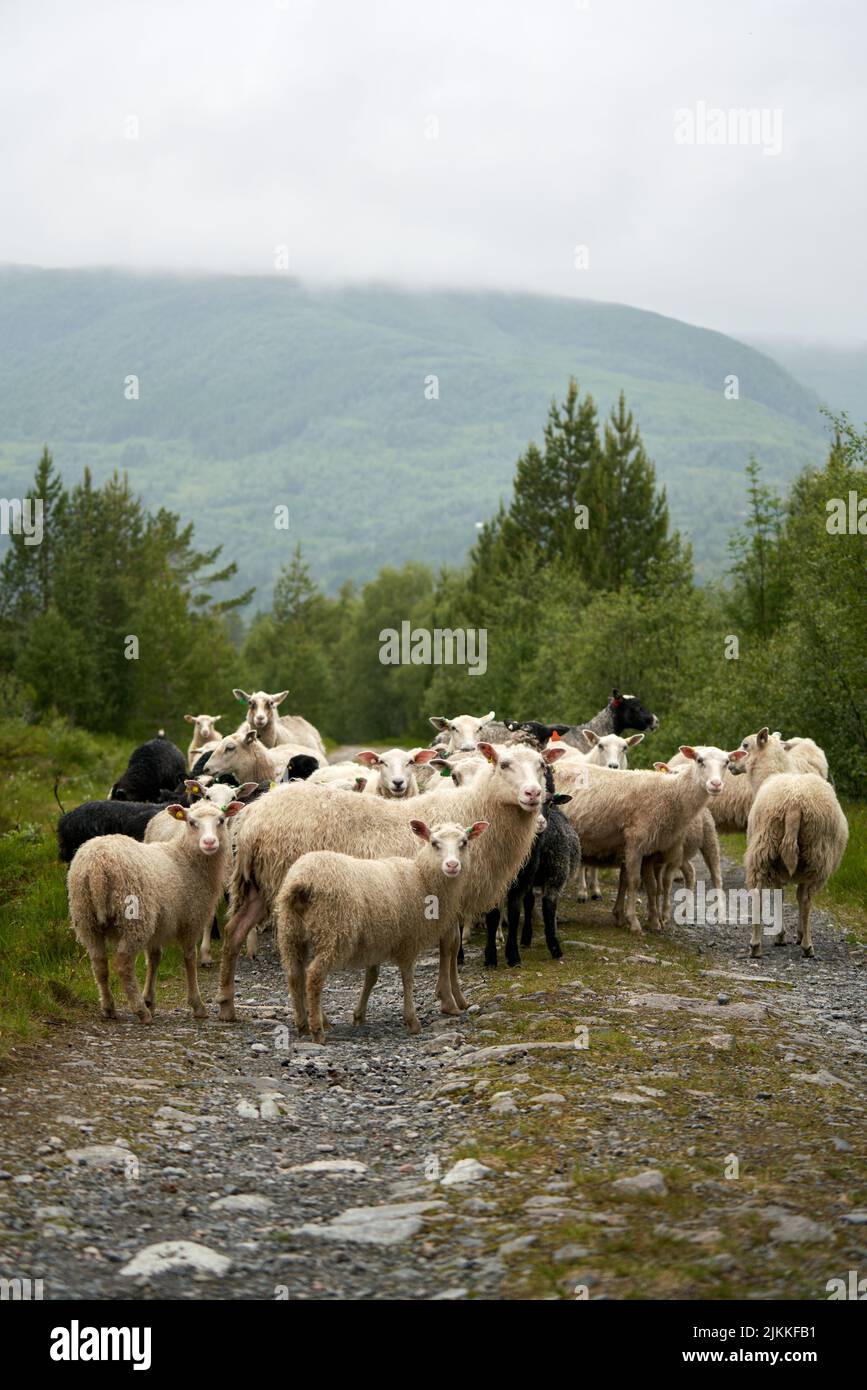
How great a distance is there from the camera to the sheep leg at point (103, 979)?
10.3 m

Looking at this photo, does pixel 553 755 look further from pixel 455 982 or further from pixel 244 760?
pixel 244 760

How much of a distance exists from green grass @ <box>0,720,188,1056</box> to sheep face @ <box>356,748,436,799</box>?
2.84 meters

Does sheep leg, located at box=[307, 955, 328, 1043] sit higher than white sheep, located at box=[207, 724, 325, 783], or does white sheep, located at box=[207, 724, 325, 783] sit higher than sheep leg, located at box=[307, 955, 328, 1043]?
white sheep, located at box=[207, 724, 325, 783]

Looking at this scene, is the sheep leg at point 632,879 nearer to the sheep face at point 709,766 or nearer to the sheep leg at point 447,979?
the sheep face at point 709,766

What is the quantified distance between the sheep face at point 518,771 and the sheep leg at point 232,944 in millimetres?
2353

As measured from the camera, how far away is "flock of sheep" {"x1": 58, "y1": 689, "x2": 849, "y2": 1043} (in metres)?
10.0

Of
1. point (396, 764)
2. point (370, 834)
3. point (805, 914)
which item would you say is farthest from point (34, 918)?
point (805, 914)

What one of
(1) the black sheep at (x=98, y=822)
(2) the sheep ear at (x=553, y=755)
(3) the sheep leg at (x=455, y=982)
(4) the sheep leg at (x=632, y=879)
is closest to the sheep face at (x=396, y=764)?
(2) the sheep ear at (x=553, y=755)

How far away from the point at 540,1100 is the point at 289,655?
82064mm

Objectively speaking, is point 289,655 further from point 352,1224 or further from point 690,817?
point 352,1224

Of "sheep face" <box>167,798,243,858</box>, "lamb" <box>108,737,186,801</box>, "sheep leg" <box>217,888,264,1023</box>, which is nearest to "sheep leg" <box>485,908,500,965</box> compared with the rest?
"sheep leg" <box>217,888,264,1023</box>

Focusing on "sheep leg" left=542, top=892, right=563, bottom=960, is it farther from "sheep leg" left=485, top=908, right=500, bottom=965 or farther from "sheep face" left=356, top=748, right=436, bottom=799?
"sheep face" left=356, top=748, right=436, bottom=799

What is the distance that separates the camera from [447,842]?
1033 cm
